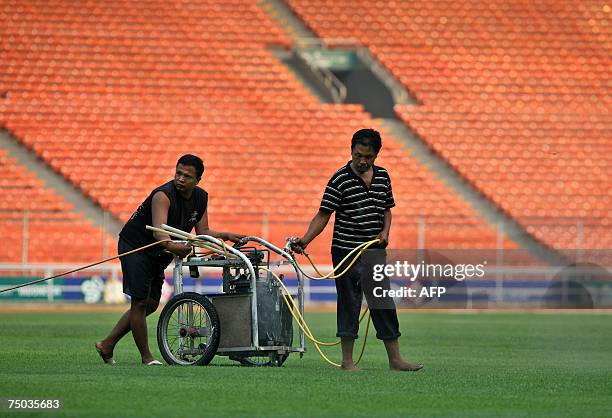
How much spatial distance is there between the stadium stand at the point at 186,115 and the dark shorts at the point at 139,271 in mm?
15222

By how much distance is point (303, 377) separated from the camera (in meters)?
9.34

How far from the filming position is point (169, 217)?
10.4 metres

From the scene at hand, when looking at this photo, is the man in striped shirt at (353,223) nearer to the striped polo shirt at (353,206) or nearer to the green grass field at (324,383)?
the striped polo shirt at (353,206)

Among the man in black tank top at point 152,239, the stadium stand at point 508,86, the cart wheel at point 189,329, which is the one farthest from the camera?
the stadium stand at point 508,86

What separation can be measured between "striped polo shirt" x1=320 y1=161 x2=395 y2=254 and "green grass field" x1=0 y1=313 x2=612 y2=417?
3.23 ft

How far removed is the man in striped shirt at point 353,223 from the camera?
32.5 feet

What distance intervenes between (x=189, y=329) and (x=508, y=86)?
2243cm

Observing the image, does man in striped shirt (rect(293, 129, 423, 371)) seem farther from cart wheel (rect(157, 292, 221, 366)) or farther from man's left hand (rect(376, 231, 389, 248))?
cart wheel (rect(157, 292, 221, 366))

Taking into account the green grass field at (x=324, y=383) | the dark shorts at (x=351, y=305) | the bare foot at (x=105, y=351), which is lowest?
the green grass field at (x=324, y=383)

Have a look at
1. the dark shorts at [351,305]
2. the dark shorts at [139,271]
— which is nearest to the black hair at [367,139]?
the dark shorts at [351,305]

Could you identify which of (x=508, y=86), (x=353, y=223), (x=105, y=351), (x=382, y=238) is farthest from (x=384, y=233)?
(x=508, y=86)

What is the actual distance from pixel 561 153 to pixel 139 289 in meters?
21.0

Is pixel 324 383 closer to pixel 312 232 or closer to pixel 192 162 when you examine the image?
pixel 312 232

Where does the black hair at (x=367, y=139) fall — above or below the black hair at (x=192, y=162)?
above
